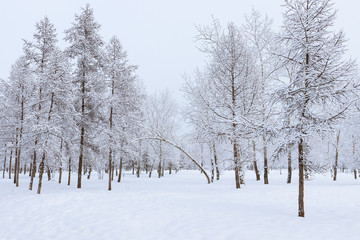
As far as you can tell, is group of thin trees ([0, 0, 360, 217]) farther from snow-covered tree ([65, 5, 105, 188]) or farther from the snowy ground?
the snowy ground

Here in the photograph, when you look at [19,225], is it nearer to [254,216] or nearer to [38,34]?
[254,216]

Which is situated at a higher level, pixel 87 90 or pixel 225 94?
pixel 87 90

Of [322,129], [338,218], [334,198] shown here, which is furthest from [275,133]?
[334,198]

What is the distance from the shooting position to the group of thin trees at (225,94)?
23.6ft

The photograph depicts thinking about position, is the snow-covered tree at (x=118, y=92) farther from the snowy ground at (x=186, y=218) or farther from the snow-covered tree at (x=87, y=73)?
the snowy ground at (x=186, y=218)

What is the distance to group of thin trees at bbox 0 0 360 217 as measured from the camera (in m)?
7.20

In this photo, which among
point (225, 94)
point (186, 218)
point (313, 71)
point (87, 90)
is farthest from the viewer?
point (87, 90)

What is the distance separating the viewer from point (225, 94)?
1341 centimetres

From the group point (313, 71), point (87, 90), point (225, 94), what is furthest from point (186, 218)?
point (87, 90)

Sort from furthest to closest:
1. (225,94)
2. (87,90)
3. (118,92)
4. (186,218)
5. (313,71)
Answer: (118,92)
(87,90)
(225,94)
(186,218)
(313,71)

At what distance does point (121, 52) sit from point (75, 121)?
6.23m

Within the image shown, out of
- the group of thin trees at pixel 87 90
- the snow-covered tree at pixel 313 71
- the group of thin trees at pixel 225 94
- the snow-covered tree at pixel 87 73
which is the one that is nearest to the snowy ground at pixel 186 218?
the group of thin trees at pixel 225 94

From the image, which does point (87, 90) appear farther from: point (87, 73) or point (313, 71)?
point (313, 71)

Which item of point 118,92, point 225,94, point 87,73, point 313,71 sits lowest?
point 313,71
